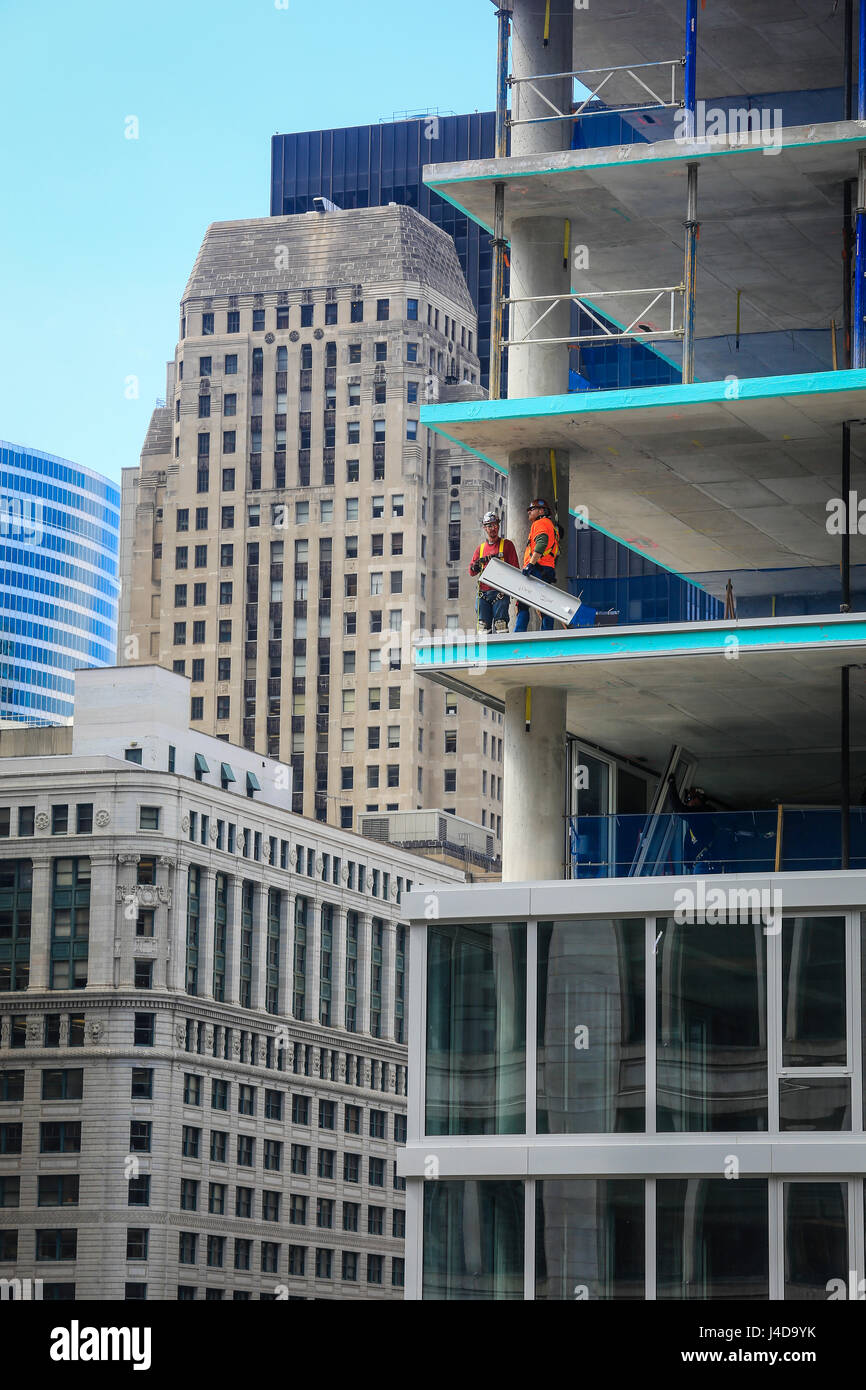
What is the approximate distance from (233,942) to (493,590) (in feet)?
386

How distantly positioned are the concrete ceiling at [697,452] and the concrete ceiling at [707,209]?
334 cm

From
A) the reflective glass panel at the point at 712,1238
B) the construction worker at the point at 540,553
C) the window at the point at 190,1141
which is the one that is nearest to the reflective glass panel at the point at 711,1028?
the reflective glass panel at the point at 712,1238

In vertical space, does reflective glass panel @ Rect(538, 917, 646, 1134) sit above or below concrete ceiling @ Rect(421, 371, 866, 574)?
below

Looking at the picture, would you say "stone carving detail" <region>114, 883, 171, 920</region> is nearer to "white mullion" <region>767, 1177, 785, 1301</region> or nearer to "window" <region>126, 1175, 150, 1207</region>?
"window" <region>126, 1175, 150, 1207</region>

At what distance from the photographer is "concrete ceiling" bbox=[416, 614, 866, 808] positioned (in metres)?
33.1

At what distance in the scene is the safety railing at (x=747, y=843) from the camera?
32250 millimetres

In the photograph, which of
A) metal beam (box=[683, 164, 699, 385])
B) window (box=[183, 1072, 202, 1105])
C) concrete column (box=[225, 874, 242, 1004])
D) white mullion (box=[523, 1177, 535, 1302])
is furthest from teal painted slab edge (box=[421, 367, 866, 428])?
concrete column (box=[225, 874, 242, 1004])

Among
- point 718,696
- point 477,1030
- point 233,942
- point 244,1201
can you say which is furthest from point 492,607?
point 244,1201

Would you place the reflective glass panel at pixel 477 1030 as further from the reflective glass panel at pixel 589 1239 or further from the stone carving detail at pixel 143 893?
the stone carving detail at pixel 143 893

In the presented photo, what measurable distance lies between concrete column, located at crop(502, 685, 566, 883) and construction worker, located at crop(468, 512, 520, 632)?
1398 mm

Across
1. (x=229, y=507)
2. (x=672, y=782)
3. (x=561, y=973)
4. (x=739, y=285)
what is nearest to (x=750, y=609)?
(x=672, y=782)

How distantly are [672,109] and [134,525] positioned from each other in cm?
16248

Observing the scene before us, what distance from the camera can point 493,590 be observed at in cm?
3466

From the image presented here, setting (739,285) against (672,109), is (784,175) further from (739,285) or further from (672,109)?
(739,285)
